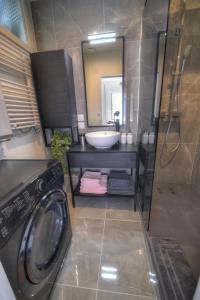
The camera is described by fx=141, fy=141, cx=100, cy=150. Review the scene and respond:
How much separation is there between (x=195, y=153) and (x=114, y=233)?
133cm

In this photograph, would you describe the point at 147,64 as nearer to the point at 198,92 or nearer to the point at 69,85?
the point at 198,92

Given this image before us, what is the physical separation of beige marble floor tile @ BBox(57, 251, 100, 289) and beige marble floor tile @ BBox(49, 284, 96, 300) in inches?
1.2

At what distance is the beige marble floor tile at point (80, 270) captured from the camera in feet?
3.45

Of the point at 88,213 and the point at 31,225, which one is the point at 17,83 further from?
the point at 88,213

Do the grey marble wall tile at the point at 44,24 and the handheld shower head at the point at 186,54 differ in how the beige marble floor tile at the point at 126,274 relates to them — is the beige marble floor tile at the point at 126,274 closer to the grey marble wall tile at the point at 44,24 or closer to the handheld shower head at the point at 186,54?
the handheld shower head at the point at 186,54

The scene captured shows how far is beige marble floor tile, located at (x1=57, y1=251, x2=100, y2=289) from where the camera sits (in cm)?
105

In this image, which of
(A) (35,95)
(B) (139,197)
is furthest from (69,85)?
(B) (139,197)

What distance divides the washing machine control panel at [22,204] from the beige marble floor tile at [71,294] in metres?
0.77

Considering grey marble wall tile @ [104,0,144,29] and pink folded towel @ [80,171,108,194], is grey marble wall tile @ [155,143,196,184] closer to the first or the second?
pink folded towel @ [80,171,108,194]

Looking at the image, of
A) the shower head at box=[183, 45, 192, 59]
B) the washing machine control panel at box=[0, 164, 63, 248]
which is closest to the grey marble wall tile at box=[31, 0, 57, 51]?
the shower head at box=[183, 45, 192, 59]

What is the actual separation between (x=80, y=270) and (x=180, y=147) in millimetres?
1626

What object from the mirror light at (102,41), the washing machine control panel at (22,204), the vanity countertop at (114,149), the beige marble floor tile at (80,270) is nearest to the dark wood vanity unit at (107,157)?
the vanity countertop at (114,149)

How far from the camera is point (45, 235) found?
90cm

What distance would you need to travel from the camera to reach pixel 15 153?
1.45m
